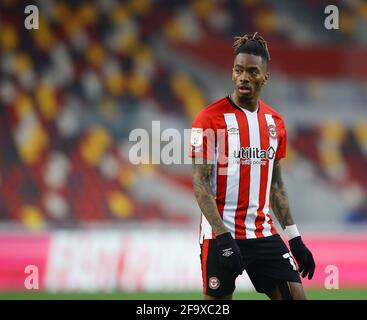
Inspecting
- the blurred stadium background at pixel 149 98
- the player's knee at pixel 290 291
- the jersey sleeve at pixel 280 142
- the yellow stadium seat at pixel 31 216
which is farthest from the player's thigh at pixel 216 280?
the yellow stadium seat at pixel 31 216

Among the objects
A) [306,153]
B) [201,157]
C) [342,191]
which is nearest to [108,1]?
[306,153]

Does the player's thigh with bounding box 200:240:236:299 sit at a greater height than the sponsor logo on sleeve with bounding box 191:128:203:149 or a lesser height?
lesser

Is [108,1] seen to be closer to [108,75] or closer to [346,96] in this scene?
[108,75]

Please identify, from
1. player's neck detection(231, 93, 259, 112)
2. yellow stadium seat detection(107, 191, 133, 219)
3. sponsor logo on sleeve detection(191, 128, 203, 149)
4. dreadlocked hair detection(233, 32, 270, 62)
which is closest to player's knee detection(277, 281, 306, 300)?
sponsor logo on sleeve detection(191, 128, 203, 149)

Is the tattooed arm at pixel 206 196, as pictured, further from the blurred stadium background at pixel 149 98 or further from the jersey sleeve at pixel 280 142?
the blurred stadium background at pixel 149 98

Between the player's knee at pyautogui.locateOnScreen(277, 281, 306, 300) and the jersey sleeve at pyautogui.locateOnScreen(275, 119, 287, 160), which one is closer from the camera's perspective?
the player's knee at pyautogui.locateOnScreen(277, 281, 306, 300)

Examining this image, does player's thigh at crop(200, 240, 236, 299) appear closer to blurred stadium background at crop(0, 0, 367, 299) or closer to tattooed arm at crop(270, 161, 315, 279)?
tattooed arm at crop(270, 161, 315, 279)

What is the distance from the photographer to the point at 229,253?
4.45 meters

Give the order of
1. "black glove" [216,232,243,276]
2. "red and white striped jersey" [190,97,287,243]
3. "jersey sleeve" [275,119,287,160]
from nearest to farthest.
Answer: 1. "black glove" [216,232,243,276]
2. "red and white striped jersey" [190,97,287,243]
3. "jersey sleeve" [275,119,287,160]

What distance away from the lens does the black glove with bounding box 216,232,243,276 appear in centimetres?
444

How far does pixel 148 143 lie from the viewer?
12250 millimetres

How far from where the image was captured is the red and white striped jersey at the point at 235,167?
467 cm
